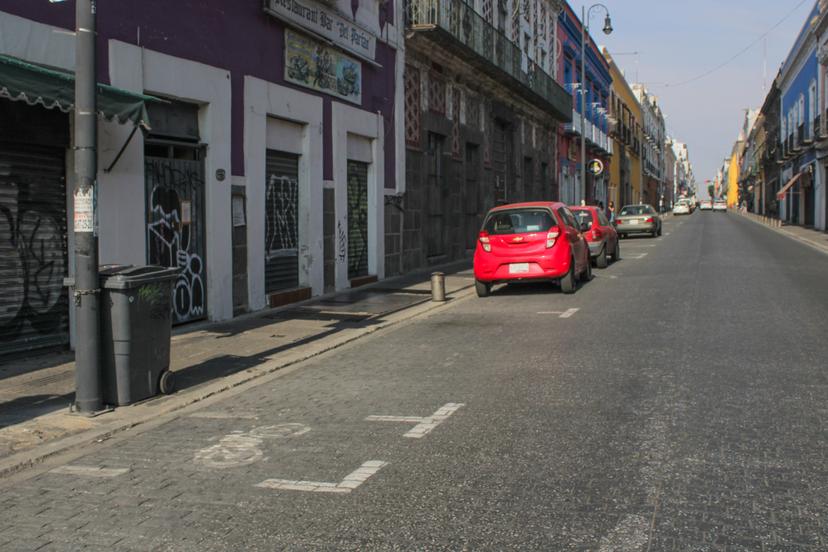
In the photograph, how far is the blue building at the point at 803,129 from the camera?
41.9 meters

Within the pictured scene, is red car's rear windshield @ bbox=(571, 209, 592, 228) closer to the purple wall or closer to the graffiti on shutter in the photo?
the purple wall

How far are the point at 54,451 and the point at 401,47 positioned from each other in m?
14.7

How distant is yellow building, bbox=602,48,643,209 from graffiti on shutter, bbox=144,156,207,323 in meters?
49.1

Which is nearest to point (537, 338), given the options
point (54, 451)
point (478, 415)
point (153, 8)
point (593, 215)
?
point (478, 415)

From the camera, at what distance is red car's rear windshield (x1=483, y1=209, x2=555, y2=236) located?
13719mm

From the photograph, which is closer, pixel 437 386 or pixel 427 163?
pixel 437 386

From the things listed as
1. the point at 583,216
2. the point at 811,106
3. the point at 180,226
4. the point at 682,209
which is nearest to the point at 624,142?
the point at 682,209

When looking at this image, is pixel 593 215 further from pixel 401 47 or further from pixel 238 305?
pixel 238 305

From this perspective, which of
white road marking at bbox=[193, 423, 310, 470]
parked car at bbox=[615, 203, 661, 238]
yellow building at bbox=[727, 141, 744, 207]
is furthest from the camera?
yellow building at bbox=[727, 141, 744, 207]

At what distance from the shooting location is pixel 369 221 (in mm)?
17062

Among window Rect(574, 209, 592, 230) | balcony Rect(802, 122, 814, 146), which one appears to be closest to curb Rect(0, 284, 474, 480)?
window Rect(574, 209, 592, 230)

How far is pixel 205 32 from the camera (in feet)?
36.6

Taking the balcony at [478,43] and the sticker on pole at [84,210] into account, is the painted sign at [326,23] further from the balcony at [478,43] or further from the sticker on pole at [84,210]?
the sticker on pole at [84,210]

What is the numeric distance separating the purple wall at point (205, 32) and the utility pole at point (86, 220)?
2.33 m
